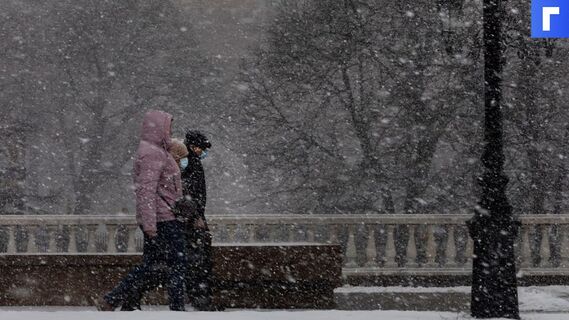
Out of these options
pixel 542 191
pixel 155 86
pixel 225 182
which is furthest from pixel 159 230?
pixel 225 182

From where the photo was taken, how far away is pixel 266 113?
29516mm

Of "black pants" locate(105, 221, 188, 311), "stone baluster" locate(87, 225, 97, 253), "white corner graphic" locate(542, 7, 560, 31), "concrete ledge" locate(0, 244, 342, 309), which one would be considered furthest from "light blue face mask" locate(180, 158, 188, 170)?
"white corner graphic" locate(542, 7, 560, 31)

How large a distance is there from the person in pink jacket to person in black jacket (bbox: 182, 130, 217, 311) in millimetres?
426

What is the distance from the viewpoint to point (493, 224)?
29.4 feet

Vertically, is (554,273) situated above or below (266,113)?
below

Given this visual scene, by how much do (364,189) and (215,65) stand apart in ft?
47.7

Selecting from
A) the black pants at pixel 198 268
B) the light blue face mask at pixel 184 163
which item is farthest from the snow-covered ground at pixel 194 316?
the light blue face mask at pixel 184 163

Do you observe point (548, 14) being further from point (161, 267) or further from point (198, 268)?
point (161, 267)

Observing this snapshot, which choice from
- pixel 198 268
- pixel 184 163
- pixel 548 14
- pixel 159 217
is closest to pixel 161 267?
pixel 159 217

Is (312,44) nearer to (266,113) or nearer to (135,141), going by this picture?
(266,113)

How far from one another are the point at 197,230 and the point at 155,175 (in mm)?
1188

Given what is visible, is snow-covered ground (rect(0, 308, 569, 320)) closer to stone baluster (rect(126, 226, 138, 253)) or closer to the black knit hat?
the black knit hat

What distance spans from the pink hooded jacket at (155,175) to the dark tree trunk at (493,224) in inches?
97.6

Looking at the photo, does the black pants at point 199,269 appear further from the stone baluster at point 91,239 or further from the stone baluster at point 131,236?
the stone baluster at point 91,239
